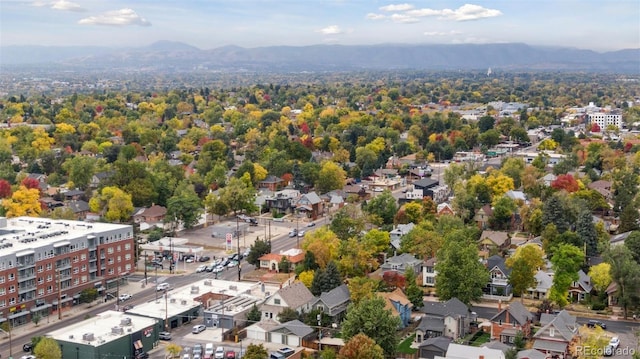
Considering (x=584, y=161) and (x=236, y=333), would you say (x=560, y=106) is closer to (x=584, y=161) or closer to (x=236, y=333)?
(x=584, y=161)

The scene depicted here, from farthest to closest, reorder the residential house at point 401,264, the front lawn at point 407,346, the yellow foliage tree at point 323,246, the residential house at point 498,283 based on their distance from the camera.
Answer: the residential house at point 401,264, the yellow foliage tree at point 323,246, the residential house at point 498,283, the front lawn at point 407,346

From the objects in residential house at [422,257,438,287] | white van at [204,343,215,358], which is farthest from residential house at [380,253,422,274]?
white van at [204,343,215,358]

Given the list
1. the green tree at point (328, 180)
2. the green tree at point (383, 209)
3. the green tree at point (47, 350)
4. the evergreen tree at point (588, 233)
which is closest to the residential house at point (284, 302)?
the green tree at point (47, 350)

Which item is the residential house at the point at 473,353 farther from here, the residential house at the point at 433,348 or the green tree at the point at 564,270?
the green tree at the point at 564,270

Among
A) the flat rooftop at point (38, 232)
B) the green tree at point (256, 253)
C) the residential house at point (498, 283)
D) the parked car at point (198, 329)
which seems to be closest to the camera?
the parked car at point (198, 329)

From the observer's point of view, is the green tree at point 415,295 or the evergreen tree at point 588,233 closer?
the green tree at point 415,295

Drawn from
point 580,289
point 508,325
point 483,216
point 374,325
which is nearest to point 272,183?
point 483,216

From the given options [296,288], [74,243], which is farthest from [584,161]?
[74,243]
